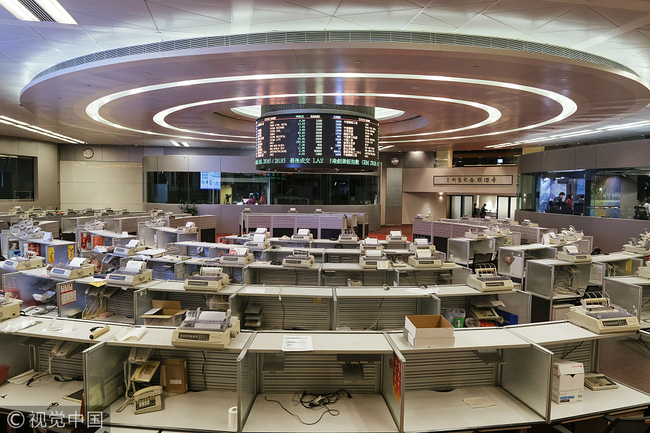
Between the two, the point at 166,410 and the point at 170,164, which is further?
the point at 170,164

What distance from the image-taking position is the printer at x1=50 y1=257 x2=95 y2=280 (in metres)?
4.59

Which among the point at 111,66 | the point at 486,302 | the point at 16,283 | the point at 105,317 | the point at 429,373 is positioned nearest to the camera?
the point at 429,373

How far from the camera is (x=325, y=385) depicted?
2.95 metres

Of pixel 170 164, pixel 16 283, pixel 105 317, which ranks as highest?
→ pixel 170 164

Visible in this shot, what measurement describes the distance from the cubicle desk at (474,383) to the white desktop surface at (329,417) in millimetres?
207

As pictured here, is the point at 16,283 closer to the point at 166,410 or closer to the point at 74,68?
the point at 74,68

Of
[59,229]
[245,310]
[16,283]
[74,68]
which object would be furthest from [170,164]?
[245,310]

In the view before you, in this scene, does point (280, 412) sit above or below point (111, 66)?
below

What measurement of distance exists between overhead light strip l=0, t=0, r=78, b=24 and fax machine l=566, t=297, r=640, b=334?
21.3 feet

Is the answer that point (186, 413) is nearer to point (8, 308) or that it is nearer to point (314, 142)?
point (8, 308)

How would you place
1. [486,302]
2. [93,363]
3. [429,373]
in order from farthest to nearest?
[486,302], [429,373], [93,363]

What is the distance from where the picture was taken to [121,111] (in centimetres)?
917

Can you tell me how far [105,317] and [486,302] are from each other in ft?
16.4

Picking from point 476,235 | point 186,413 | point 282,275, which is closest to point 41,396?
point 186,413
